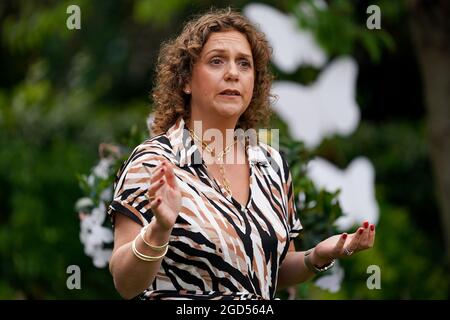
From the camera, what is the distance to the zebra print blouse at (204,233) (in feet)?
10.2

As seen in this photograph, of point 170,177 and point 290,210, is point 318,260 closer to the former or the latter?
point 290,210

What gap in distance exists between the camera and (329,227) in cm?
455

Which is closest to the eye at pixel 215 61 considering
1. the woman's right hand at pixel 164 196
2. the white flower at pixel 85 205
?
the woman's right hand at pixel 164 196

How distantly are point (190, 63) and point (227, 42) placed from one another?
6.1 inches

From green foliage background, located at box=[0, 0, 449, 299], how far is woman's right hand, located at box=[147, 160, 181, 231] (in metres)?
1.70

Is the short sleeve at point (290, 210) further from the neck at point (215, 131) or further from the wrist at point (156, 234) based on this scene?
the wrist at point (156, 234)

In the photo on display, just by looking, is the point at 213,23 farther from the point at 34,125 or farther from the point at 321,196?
the point at 34,125

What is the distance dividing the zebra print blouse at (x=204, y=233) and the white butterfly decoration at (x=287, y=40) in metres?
3.48

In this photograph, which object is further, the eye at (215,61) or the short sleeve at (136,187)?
the eye at (215,61)

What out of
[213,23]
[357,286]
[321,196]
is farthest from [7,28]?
[213,23]

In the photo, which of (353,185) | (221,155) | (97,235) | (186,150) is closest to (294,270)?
(221,155)

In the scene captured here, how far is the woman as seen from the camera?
10.1 feet

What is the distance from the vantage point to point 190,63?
11.4 feet

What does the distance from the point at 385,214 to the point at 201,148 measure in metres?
5.58
